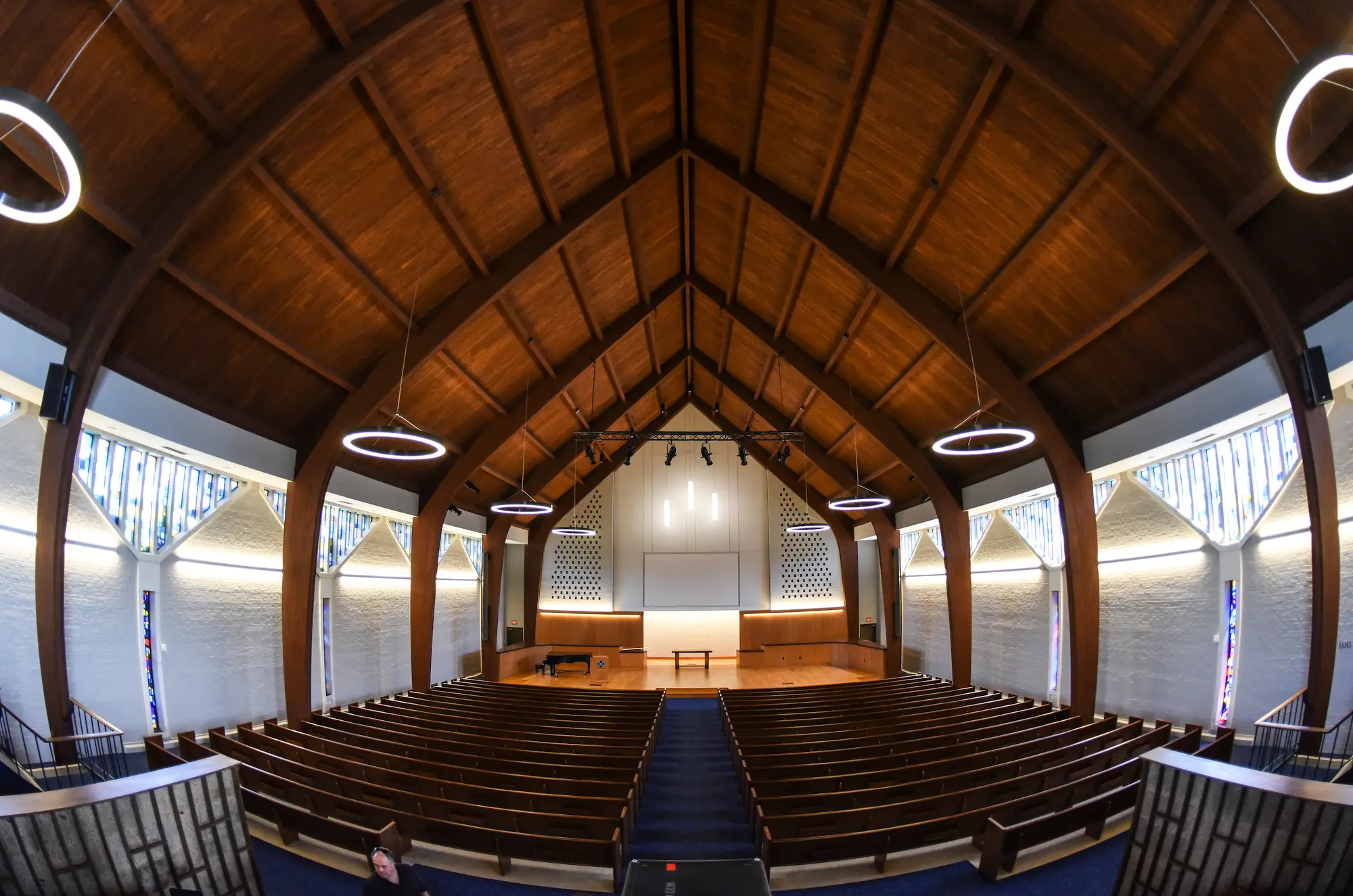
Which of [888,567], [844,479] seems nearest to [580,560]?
[844,479]

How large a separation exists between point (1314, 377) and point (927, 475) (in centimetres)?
932

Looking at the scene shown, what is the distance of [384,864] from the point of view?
411 centimetres

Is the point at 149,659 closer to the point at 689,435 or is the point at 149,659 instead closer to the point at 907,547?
the point at 689,435

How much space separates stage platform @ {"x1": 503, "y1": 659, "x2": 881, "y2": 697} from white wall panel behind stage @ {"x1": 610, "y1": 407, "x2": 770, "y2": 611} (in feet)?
8.72

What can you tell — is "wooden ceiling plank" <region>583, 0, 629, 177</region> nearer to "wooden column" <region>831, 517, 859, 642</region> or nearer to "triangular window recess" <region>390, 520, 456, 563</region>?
"triangular window recess" <region>390, 520, 456, 563</region>

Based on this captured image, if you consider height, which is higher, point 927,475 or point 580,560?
point 927,475

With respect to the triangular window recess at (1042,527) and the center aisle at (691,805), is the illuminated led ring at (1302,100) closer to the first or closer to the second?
the center aisle at (691,805)

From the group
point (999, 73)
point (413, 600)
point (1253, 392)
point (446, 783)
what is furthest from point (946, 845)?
point (413, 600)

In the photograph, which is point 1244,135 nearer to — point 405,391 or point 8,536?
point 405,391

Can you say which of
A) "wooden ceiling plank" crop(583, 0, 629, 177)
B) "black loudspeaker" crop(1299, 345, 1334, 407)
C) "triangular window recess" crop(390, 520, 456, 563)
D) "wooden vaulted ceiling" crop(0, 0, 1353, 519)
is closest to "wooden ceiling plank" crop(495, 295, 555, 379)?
"wooden vaulted ceiling" crop(0, 0, 1353, 519)

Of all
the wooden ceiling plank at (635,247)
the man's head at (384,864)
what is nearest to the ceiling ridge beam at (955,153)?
the wooden ceiling plank at (635,247)

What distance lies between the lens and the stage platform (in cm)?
1988

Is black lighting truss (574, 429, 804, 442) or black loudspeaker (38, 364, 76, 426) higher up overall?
black lighting truss (574, 429, 804, 442)

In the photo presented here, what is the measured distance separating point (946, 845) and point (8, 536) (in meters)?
12.2
